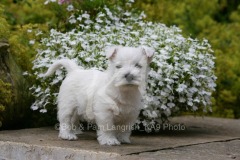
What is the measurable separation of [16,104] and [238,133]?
2552mm

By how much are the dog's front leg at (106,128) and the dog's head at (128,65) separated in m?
0.32

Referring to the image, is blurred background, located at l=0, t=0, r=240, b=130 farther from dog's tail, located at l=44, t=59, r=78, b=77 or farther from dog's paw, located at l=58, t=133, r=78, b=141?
dog's paw, located at l=58, t=133, r=78, b=141

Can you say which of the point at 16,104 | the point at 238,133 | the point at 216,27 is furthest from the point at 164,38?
the point at 216,27

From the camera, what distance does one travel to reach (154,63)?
5.97m

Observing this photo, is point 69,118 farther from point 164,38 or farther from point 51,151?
point 164,38

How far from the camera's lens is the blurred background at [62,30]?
20.8 feet

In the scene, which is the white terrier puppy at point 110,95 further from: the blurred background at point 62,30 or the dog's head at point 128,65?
the blurred background at point 62,30

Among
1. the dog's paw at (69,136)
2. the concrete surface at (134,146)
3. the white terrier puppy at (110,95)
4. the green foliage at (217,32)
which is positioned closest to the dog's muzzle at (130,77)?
the white terrier puppy at (110,95)

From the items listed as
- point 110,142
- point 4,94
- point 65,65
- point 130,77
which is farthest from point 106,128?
point 4,94

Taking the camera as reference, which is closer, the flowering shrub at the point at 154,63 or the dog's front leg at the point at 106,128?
the dog's front leg at the point at 106,128

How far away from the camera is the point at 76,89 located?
5293 millimetres

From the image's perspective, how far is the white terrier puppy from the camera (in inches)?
186

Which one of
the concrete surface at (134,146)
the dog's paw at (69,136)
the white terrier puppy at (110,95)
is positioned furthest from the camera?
the dog's paw at (69,136)

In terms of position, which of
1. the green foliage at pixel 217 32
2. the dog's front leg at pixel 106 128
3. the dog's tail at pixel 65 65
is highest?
the green foliage at pixel 217 32
